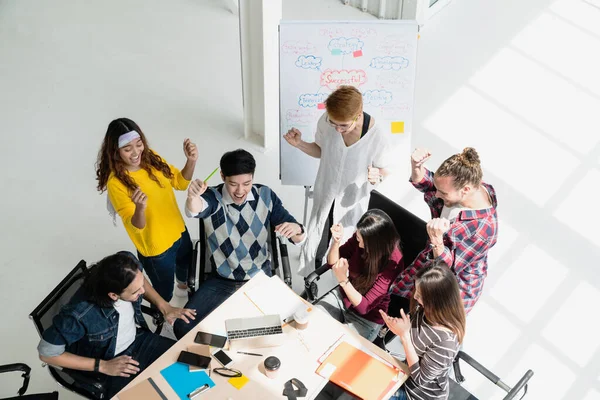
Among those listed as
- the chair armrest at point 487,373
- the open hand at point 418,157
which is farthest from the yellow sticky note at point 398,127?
the chair armrest at point 487,373

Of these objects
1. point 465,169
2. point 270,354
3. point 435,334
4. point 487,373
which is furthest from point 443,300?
point 270,354

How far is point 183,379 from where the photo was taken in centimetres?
274

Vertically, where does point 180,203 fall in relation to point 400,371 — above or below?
below

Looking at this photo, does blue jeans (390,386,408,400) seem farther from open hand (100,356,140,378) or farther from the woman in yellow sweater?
the woman in yellow sweater

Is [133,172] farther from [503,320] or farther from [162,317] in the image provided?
[503,320]

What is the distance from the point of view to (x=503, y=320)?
3.96 metres

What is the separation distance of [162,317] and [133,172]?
0.83 meters

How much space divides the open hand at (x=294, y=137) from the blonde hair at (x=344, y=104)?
20.1 inches

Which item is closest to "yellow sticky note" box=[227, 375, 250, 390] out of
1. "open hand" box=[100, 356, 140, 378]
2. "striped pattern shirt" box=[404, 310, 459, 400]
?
"open hand" box=[100, 356, 140, 378]

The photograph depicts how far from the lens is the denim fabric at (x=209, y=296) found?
3334mm

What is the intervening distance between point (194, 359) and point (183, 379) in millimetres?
105

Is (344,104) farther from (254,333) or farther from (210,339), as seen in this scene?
(210,339)

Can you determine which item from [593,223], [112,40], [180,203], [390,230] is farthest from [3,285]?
[593,223]

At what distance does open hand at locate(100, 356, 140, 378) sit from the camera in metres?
2.91
